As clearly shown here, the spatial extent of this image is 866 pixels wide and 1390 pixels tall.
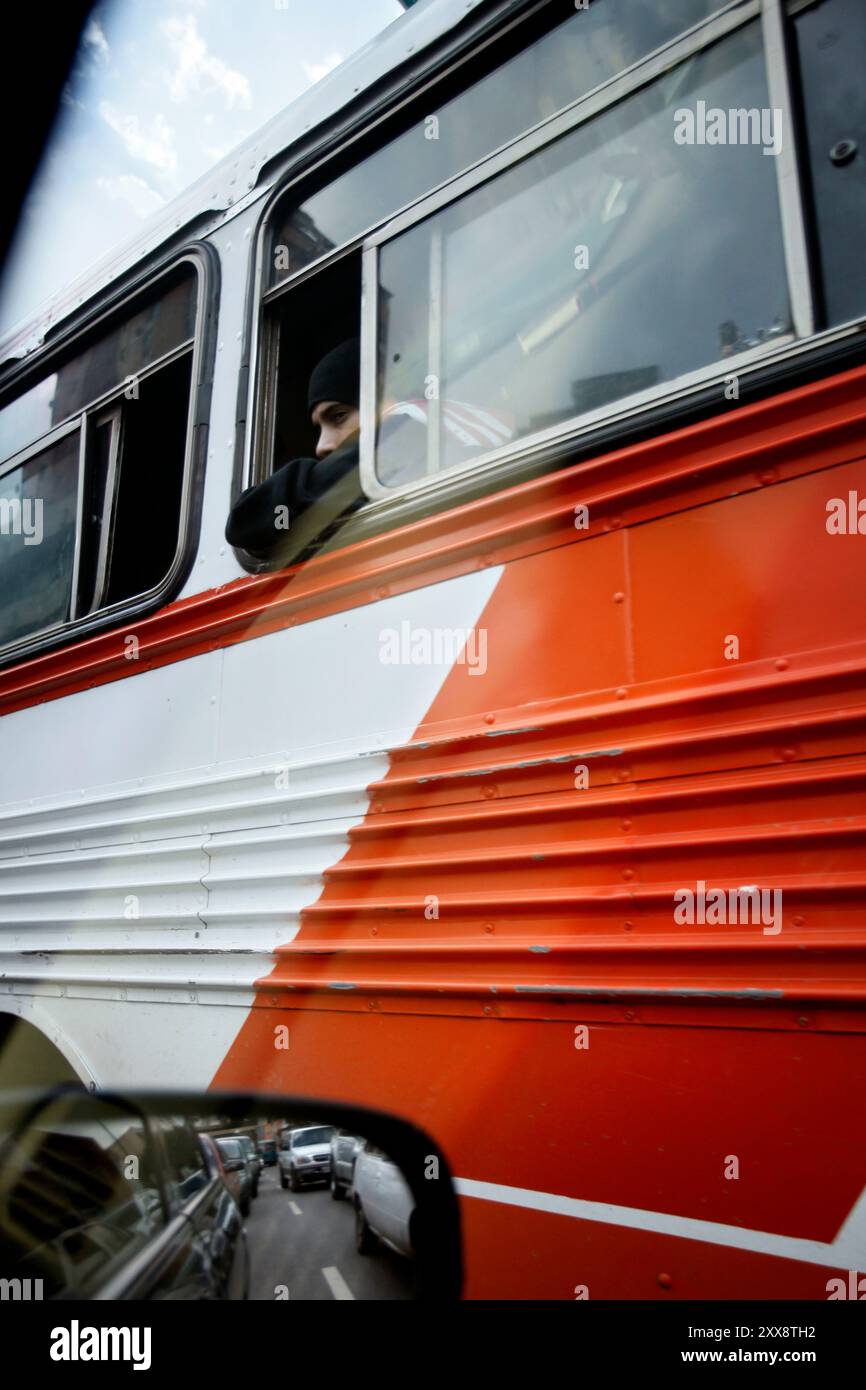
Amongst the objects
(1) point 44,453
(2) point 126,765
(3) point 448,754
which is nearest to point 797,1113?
(3) point 448,754

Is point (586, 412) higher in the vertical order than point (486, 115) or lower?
lower

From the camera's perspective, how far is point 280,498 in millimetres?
1965

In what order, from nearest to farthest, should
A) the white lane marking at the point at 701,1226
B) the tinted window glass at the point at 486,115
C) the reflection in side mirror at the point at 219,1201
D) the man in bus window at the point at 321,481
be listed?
the reflection in side mirror at the point at 219,1201
the white lane marking at the point at 701,1226
the tinted window glass at the point at 486,115
the man in bus window at the point at 321,481

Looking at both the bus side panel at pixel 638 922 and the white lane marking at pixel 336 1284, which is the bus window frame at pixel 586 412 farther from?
the white lane marking at pixel 336 1284

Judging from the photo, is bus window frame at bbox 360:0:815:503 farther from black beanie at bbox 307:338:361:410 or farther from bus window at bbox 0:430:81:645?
bus window at bbox 0:430:81:645

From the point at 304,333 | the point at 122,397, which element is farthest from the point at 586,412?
the point at 122,397

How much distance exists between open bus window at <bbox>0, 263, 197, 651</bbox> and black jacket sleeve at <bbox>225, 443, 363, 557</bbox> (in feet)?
1.68

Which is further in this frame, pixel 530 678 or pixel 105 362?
pixel 105 362

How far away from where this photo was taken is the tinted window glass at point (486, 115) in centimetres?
164

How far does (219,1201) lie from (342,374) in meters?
1.82

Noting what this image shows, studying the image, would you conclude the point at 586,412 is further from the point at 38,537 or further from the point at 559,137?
the point at 38,537

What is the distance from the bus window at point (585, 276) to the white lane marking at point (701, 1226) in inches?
48.9

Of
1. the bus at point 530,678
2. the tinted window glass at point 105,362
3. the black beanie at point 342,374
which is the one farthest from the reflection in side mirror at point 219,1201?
the tinted window glass at point 105,362
